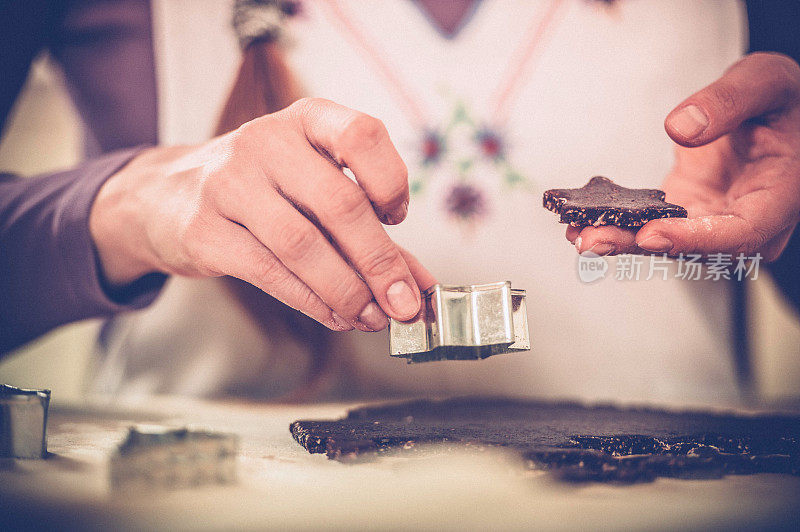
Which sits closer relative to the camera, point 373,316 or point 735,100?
point 373,316

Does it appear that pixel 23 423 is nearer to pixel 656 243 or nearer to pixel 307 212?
pixel 307 212

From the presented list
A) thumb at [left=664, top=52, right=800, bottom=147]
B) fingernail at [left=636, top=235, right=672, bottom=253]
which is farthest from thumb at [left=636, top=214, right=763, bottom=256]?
thumb at [left=664, top=52, right=800, bottom=147]

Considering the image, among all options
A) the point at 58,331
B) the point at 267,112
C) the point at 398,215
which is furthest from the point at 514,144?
the point at 58,331

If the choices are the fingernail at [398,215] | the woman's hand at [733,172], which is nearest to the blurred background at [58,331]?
the woman's hand at [733,172]

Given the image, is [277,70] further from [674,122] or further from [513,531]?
[513,531]

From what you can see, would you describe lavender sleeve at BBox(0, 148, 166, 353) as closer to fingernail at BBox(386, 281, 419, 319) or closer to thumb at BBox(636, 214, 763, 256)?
fingernail at BBox(386, 281, 419, 319)

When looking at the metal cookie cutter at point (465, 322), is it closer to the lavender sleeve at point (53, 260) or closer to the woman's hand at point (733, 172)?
the woman's hand at point (733, 172)
